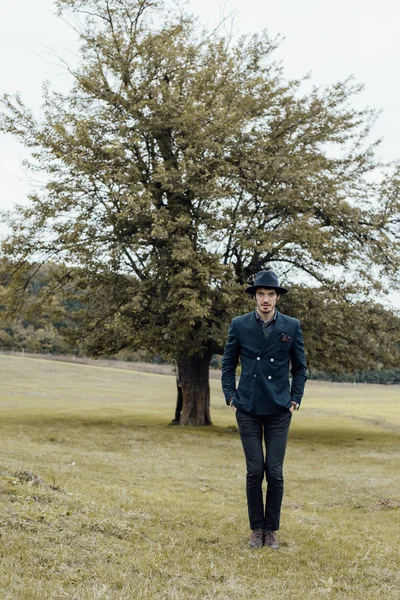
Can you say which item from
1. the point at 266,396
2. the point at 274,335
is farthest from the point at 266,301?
the point at 266,396

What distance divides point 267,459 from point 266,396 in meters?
0.70

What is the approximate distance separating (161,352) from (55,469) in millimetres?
12905

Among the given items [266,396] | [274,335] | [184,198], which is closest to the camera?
[266,396]

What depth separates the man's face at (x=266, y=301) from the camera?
708 cm

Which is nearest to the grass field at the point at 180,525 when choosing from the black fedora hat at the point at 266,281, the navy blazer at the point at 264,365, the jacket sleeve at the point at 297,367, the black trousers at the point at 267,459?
the black trousers at the point at 267,459

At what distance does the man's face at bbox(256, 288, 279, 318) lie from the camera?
23.2ft

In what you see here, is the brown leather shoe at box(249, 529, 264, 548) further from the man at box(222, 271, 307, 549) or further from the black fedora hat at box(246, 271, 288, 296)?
the black fedora hat at box(246, 271, 288, 296)

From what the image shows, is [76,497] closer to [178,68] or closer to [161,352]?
[161,352]

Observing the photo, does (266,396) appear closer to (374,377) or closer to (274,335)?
(274,335)

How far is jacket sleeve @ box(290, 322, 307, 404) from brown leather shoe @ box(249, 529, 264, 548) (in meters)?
1.42

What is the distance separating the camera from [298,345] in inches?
281

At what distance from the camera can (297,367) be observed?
719 cm

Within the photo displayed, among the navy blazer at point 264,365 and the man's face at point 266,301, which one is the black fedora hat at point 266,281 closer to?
the man's face at point 266,301

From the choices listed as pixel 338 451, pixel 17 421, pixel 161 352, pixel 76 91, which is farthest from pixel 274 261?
pixel 17 421
